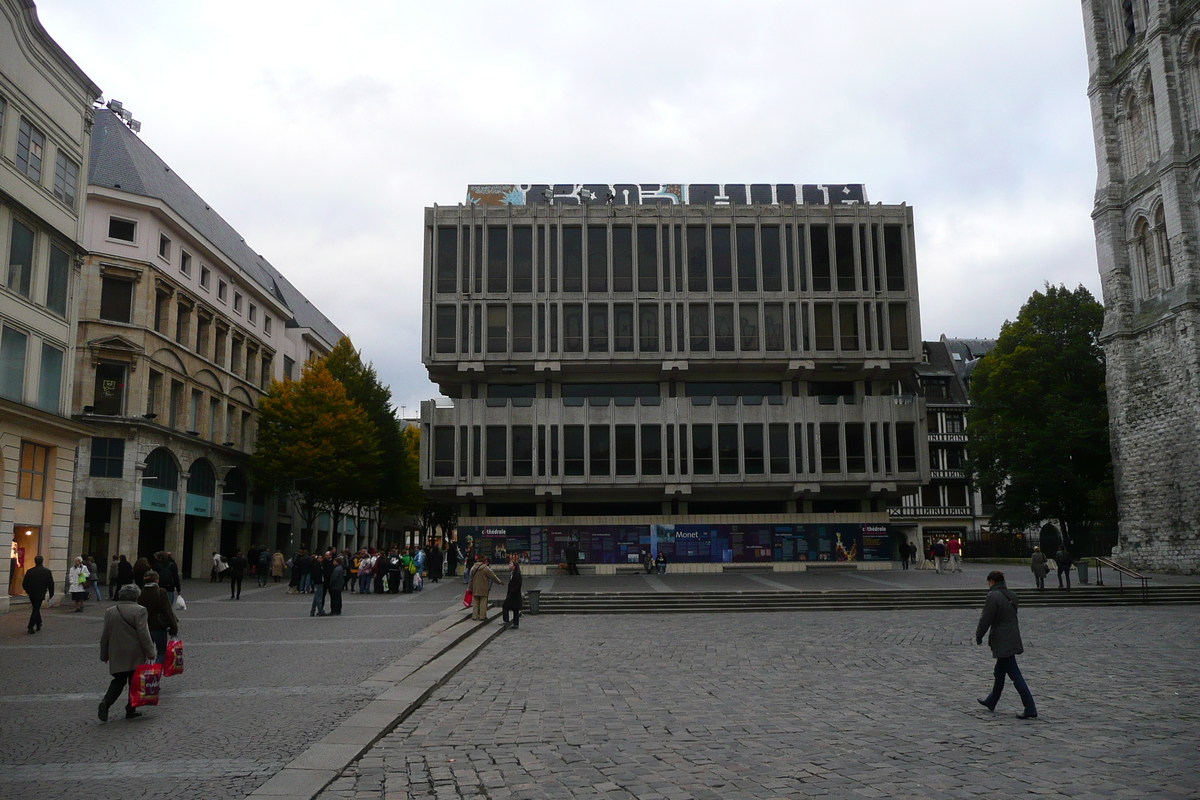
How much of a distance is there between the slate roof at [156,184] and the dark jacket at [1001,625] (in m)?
41.1

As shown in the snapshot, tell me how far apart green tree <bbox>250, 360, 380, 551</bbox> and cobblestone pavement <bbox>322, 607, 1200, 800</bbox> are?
33.0 meters

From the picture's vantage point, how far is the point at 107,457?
40375 millimetres

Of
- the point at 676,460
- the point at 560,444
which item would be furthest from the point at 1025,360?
the point at 560,444

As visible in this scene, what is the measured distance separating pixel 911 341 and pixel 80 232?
39.1 m

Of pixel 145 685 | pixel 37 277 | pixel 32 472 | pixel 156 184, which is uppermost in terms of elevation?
pixel 156 184

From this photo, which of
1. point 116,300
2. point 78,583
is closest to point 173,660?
point 78,583

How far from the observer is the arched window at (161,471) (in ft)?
139

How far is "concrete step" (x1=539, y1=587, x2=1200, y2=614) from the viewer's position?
2820cm

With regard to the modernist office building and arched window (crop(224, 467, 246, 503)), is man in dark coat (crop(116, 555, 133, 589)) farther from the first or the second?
arched window (crop(224, 467, 246, 503))

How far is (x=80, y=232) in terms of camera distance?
29203 mm

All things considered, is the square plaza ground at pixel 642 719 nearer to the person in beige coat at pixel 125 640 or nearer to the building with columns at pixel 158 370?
the person in beige coat at pixel 125 640

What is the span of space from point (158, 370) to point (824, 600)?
3135 centimetres

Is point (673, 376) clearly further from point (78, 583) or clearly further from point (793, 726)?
point (793, 726)

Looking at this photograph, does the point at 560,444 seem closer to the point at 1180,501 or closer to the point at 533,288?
the point at 533,288
